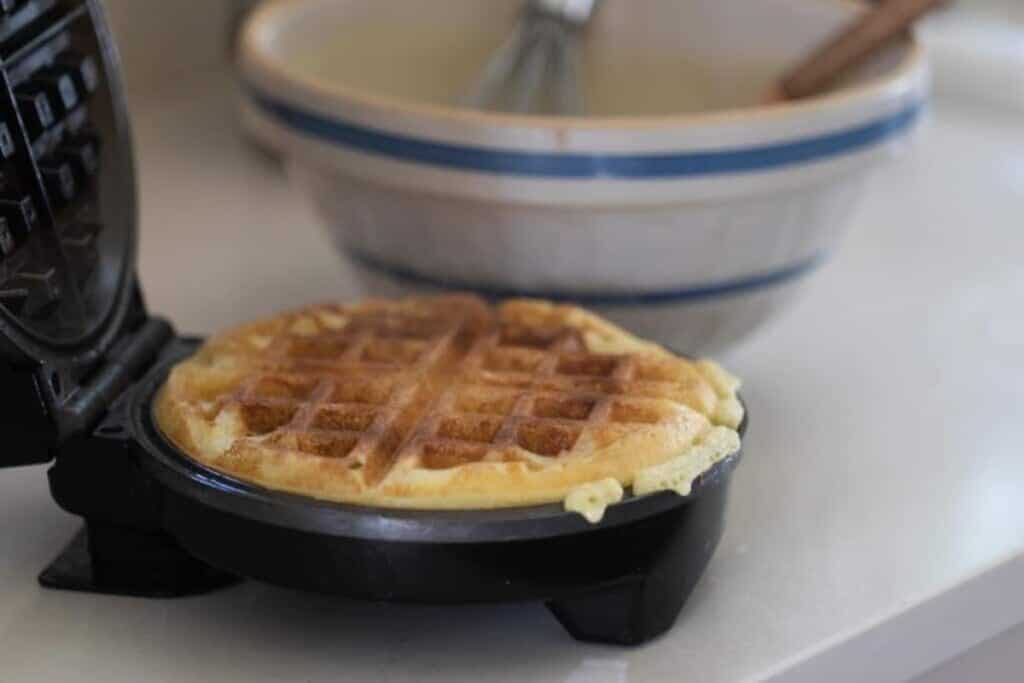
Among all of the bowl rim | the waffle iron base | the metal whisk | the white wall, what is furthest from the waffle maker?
the white wall

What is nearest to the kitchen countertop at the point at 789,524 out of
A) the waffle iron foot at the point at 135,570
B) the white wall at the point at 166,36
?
the waffle iron foot at the point at 135,570

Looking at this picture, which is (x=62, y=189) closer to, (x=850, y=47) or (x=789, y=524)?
(x=789, y=524)

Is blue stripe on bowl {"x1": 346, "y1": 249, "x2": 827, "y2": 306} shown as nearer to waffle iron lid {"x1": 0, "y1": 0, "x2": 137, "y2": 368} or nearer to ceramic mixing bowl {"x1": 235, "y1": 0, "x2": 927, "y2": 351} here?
ceramic mixing bowl {"x1": 235, "y1": 0, "x2": 927, "y2": 351}

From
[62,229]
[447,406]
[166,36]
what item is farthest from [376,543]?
[166,36]

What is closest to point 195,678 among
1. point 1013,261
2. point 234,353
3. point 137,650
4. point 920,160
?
point 137,650

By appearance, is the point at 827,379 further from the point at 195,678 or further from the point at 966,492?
the point at 195,678

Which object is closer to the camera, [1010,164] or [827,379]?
[827,379]
